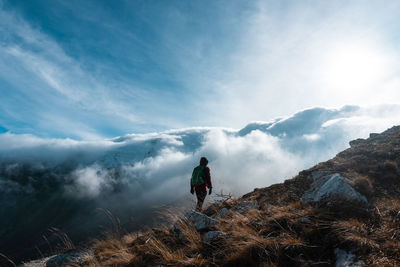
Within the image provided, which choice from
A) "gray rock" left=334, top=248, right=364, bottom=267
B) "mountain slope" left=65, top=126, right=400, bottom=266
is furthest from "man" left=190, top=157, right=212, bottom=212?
"gray rock" left=334, top=248, right=364, bottom=267

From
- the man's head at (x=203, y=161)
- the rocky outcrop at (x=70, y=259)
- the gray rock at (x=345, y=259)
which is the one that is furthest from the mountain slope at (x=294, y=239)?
the man's head at (x=203, y=161)

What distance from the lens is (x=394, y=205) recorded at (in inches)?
169

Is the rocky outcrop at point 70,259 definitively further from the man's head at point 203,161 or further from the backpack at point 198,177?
the man's head at point 203,161

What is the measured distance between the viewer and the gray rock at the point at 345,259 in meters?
2.70

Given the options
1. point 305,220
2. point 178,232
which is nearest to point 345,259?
point 305,220

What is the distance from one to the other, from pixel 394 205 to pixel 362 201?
2.50ft

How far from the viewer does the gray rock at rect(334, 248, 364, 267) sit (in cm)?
270

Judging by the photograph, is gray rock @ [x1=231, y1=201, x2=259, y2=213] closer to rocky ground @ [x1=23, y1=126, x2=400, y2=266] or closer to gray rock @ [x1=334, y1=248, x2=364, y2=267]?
rocky ground @ [x1=23, y1=126, x2=400, y2=266]

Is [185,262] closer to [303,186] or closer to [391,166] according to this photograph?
[303,186]

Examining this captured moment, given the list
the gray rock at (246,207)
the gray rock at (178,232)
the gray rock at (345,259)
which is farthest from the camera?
the gray rock at (246,207)

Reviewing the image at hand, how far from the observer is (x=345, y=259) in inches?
112

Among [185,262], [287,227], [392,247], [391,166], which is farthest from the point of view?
[391,166]

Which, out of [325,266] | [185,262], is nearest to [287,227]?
[325,266]

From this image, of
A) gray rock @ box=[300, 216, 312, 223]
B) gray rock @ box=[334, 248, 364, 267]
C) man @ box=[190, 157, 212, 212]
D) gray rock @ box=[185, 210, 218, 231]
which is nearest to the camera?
gray rock @ box=[334, 248, 364, 267]
